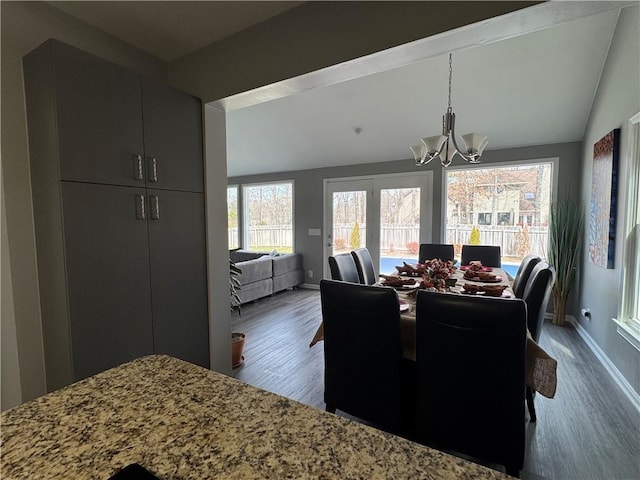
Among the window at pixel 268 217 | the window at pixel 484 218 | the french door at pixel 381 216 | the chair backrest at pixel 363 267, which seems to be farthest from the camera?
the window at pixel 268 217

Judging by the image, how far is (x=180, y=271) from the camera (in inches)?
78.7

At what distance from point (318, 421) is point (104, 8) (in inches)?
88.9

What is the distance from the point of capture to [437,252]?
12.3 ft

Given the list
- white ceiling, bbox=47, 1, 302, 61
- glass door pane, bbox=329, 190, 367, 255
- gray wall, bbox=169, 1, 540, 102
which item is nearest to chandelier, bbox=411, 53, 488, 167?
gray wall, bbox=169, 1, 540, 102

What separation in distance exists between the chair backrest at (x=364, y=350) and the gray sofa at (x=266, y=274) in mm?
2702

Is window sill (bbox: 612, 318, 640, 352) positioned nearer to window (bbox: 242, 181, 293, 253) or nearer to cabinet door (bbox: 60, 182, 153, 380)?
cabinet door (bbox: 60, 182, 153, 380)

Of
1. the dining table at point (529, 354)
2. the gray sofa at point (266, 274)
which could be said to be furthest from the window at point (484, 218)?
the gray sofa at point (266, 274)

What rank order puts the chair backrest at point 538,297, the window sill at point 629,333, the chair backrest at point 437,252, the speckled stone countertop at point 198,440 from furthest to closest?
the chair backrest at point 437,252, the window sill at point 629,333, the chair backrest at point 538,297, the speckled stone countertop at point 198,440

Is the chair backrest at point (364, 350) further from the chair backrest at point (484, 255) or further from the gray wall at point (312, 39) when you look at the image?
the chair backrest at point (484, 255)

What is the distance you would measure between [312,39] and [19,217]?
1778 mm

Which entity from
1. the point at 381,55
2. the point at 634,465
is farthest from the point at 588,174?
the point at 381,55

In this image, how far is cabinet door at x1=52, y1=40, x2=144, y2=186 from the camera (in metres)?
1.46

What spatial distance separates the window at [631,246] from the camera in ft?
7.27

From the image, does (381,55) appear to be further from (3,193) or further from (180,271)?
(3,193)
